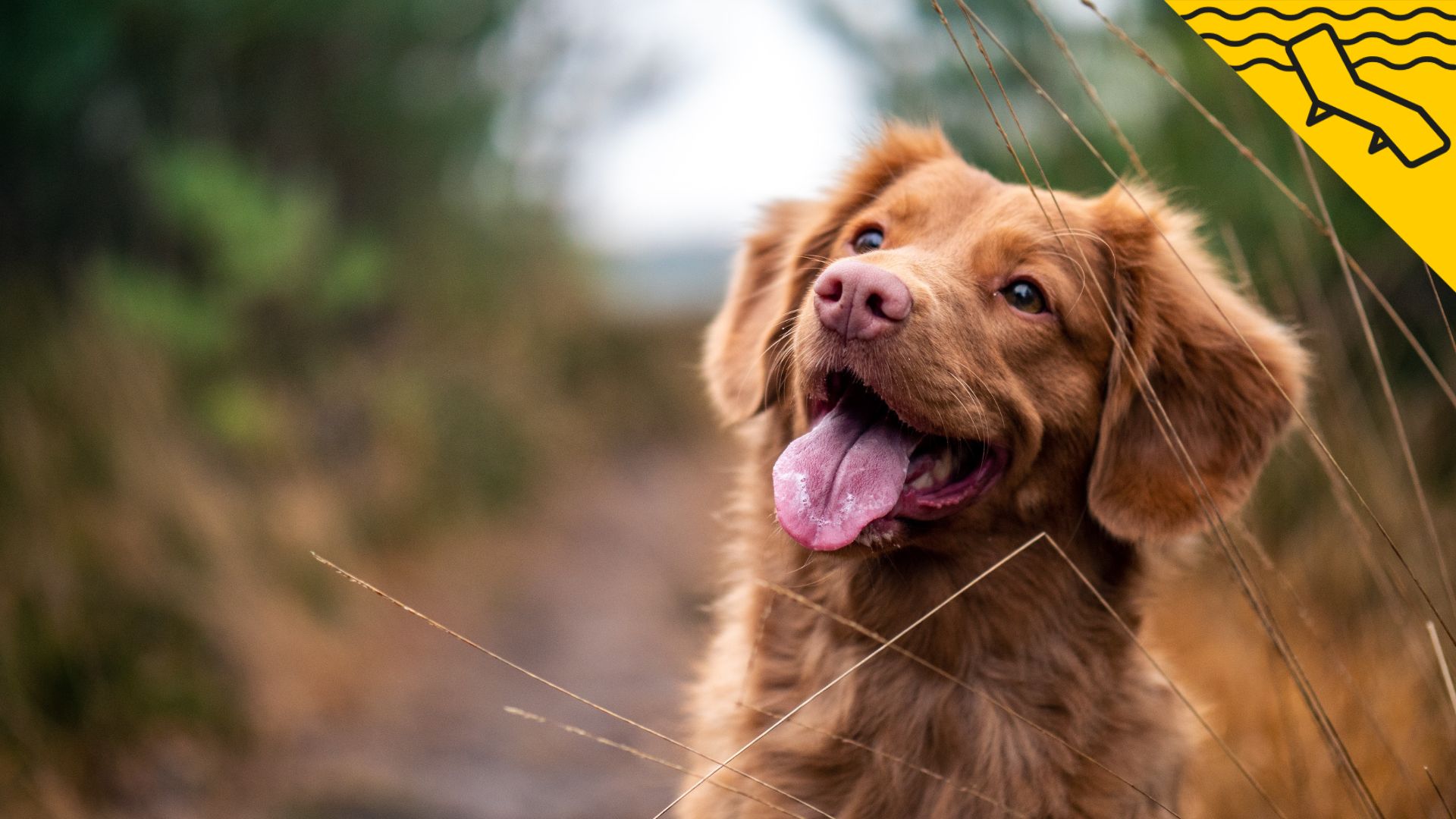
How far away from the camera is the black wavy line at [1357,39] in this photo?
185 cm

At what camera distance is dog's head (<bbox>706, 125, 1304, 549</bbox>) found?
6.73 ft

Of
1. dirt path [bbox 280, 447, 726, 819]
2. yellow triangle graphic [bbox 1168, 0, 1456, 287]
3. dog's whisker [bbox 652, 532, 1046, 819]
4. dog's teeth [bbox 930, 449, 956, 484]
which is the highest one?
yellow triangle graphic [bbox 1168, 0, 1456, 287]

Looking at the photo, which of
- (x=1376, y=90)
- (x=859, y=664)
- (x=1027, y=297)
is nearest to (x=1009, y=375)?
(x=1027, y=297)

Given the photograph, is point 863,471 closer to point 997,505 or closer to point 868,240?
point 997,505

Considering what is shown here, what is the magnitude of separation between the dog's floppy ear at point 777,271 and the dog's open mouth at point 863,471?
366 millimetres

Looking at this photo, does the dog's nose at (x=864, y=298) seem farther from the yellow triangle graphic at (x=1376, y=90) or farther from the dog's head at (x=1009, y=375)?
the yellow triangle graphic at (x=1376, y=90)

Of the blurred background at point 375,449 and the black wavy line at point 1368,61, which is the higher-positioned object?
the black wavy line at point 1368,61

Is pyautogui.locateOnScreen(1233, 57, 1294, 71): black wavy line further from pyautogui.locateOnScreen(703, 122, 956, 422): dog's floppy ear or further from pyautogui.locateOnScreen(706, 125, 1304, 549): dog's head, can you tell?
pyautogui.locateOnScreen(703, 122, 956, 422): dog's floppy ear

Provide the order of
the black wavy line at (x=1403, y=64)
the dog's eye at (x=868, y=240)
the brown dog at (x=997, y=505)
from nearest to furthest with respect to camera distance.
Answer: the black wavy line at (x=1403, y=64)
the brown dog at (x=997, y=505)
the dog's eye at (x=868, y=240)

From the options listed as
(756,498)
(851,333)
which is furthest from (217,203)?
(851,333)

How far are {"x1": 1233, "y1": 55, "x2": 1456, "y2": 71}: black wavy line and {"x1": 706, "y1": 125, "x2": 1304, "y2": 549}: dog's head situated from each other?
43cm

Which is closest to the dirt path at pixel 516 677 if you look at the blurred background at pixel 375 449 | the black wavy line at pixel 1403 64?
the blurred background at pixel 375 449

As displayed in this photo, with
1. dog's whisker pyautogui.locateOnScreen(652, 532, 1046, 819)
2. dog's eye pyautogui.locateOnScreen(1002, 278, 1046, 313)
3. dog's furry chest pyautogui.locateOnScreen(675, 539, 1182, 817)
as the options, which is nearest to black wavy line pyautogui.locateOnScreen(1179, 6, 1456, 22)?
dog's eye pyautogui.locateOnScreen(1002, 278, 1046, 313)

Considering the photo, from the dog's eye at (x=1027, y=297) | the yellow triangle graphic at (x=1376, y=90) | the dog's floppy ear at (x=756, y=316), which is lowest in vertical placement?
the dog's floppy ear at (x=756, y=316)
